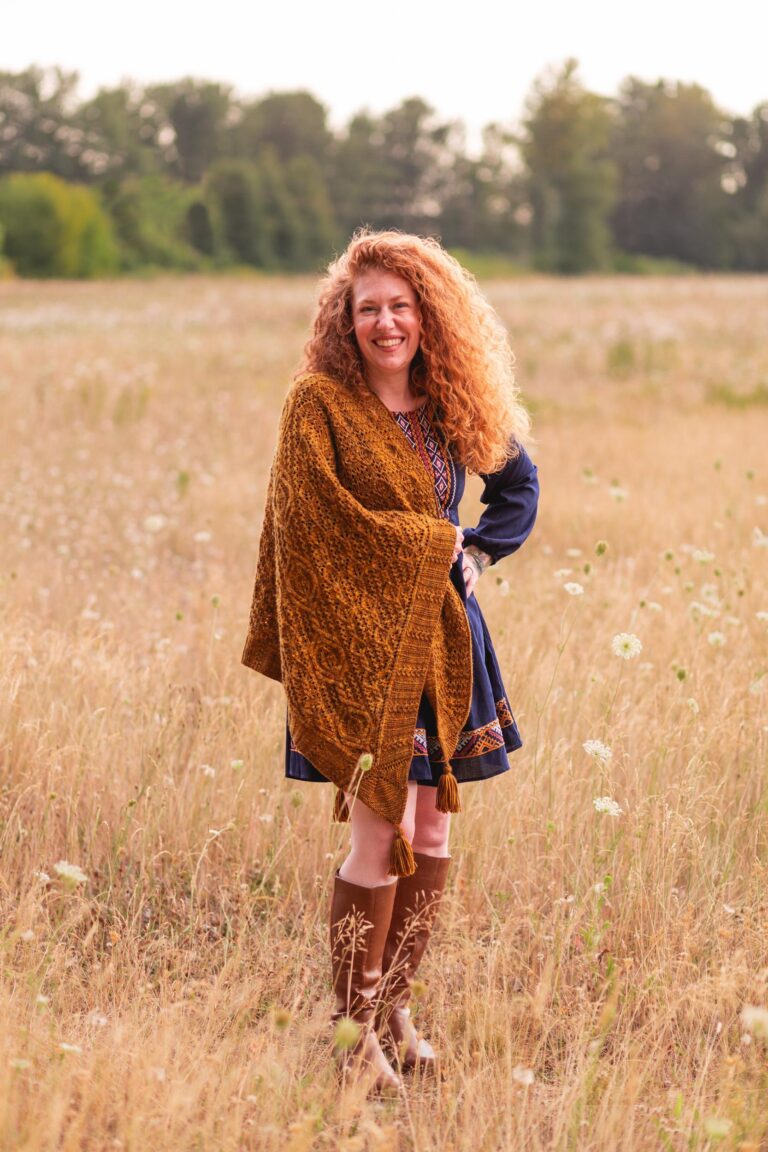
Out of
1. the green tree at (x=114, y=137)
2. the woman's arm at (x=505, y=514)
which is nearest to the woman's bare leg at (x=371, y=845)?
the woman's arm at (x=505, y=514)

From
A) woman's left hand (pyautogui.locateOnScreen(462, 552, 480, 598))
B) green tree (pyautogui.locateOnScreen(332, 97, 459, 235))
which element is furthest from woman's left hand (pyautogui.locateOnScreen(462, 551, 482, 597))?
green tree (pyautogui.locateOnScreen(332, 97, 459, 235))

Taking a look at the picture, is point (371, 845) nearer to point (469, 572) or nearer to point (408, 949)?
point (408, 949)

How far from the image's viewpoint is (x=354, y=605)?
245 cm

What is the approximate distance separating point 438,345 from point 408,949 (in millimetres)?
1541

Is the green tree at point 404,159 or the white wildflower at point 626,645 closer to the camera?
the white wildflower at point 626,645

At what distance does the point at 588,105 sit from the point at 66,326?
51.2 metres

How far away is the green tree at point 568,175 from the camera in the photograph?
57219 mm

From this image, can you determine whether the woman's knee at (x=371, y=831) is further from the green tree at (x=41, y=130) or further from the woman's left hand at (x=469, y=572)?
the green tree at (x=41, y=130)

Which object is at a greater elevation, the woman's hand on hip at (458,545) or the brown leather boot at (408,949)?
the woman's hand on hip at (458,545)

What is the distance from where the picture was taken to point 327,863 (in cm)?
337

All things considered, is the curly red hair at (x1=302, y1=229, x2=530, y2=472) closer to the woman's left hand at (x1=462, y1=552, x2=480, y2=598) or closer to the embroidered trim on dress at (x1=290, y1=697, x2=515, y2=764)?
the woman's left hand at (x1=462, y1=552, x2=480, y2=598)

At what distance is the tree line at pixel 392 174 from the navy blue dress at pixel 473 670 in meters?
44.3

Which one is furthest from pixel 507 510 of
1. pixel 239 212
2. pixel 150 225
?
pixel 239 212

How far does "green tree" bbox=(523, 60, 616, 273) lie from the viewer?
57.2 metres
